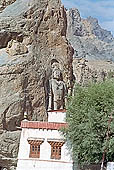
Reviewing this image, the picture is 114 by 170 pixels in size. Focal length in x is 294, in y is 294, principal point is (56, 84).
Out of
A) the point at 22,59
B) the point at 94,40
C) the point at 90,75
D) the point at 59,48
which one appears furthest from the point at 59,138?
the point at 94,40

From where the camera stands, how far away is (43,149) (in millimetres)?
21703

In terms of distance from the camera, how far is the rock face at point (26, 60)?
25.2 metres

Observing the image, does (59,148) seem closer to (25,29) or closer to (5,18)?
(25,29)

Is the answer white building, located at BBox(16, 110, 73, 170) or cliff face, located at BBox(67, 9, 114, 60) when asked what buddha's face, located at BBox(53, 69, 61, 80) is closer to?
white building, located at BBox(16, 110, 73, 170)

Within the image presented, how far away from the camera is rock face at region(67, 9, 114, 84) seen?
70.4 metres

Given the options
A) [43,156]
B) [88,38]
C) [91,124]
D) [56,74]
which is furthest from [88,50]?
[91,124]

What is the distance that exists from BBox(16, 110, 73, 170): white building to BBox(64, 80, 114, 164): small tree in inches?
34.1

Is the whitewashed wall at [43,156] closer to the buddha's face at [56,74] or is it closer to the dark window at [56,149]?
the dark window at [56,149]

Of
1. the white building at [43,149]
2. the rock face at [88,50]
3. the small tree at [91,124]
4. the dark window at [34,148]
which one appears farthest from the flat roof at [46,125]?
the rock face at [88,50]

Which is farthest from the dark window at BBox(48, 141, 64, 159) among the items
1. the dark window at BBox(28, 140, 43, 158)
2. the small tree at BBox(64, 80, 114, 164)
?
the dark window at BBox(28, 140, 43, 158)

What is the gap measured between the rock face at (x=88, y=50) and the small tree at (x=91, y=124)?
3374cm

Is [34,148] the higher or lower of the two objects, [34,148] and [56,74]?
the lower

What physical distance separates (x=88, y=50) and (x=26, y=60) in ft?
274

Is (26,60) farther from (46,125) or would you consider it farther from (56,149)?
(56,149)
